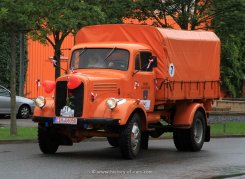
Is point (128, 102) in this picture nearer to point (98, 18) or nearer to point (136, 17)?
point (98, 18)

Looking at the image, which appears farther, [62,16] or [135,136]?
[62,16]

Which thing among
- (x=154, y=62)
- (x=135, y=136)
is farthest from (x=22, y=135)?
(x=135, y=136)

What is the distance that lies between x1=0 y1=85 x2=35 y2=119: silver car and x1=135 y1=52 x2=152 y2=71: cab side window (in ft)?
50.8

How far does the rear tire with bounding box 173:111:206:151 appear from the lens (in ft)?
56.9

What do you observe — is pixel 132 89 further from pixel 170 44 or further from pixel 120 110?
pixel 170 44

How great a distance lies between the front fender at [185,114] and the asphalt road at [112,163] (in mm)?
770

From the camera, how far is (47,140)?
15.3 meters

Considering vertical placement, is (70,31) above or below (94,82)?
above

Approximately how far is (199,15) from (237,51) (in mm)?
22408

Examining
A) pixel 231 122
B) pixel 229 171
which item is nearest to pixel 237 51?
pixel 231 122

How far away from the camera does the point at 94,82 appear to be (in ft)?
47.6

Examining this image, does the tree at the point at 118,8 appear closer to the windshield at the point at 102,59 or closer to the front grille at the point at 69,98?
the windshield at the point at 102,59

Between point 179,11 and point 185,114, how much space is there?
1370 cm

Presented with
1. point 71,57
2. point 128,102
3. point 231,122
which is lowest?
point 231,122
